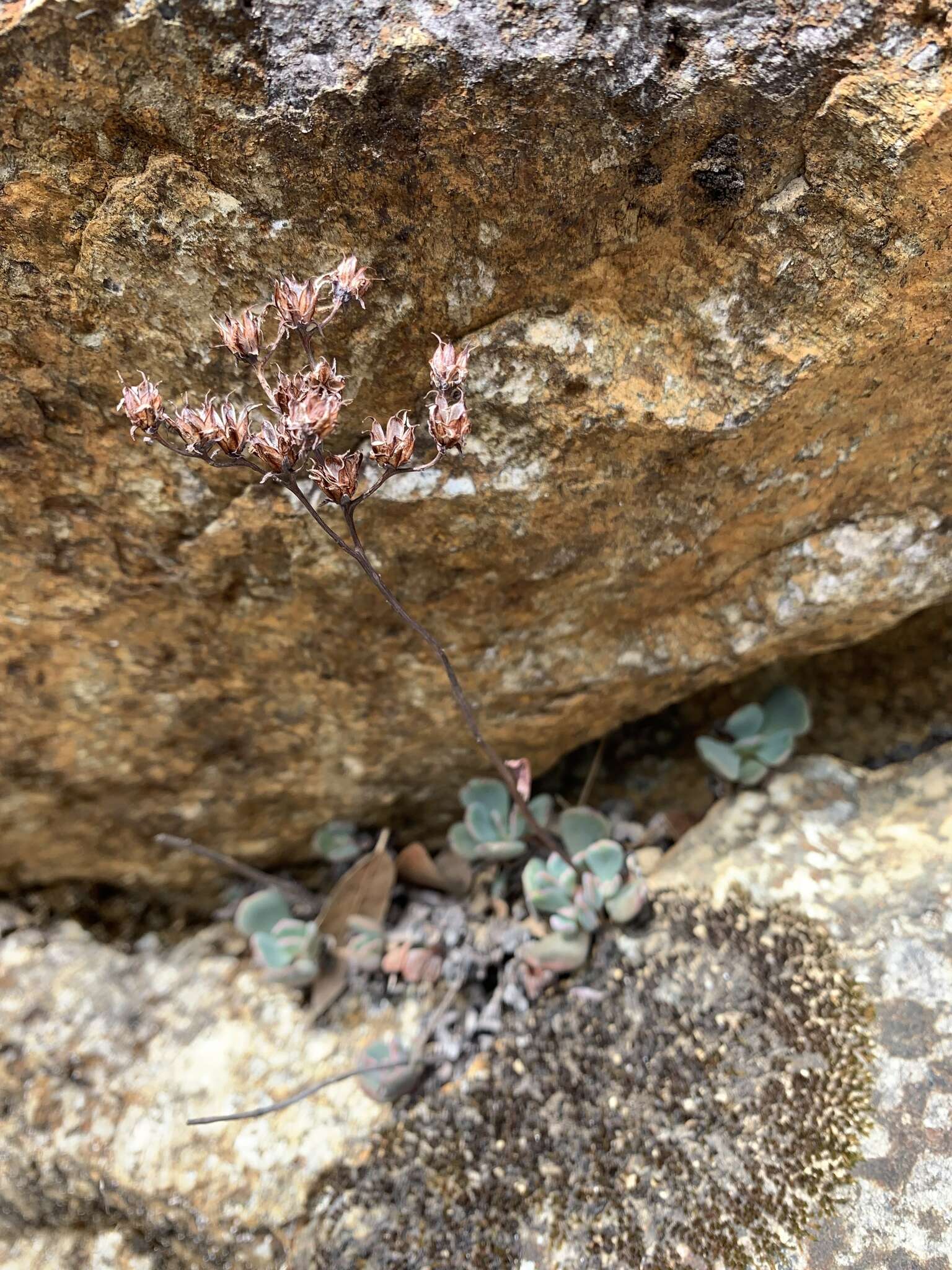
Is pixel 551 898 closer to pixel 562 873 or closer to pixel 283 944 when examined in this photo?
pixel 562 873

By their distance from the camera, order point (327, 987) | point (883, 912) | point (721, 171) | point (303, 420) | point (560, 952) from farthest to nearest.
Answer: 1. point (327, 987)
2. point (560, 952)
3. point (883, 912)
4. point (721, 171)
5. point (303, 420)

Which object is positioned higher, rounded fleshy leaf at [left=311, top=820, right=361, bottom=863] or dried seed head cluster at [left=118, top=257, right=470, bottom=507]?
dried seed head cluster at [left=118, top=257, right=470, bottom=507]

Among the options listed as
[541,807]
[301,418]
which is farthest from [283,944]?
[301,418]

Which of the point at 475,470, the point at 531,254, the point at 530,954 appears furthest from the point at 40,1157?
the point at 531,254

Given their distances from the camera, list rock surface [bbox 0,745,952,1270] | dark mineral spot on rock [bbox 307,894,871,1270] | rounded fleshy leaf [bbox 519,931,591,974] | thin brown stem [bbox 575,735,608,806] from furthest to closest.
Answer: thin brown stem [bbox 575,735,608,806]
rounded fleshy leaf [bbox 519,931,591,974]
rock surface [bbox 0,745,952,1270]
dark mineral spot on rock [bbox 307,894,871,1270]

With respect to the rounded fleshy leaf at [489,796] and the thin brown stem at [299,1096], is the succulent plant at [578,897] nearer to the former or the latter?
the rounded fleshy leaf at [489,796]

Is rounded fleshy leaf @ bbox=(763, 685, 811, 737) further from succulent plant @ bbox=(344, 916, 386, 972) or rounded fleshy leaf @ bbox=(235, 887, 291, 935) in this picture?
rounded fleshy leaf @ bbox=(235, 887, 291, 935)

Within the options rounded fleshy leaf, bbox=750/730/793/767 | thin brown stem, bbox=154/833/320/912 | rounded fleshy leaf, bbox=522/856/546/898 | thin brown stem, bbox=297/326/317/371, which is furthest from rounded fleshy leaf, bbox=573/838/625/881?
thin brown stem, bbox=297/326/317/371
